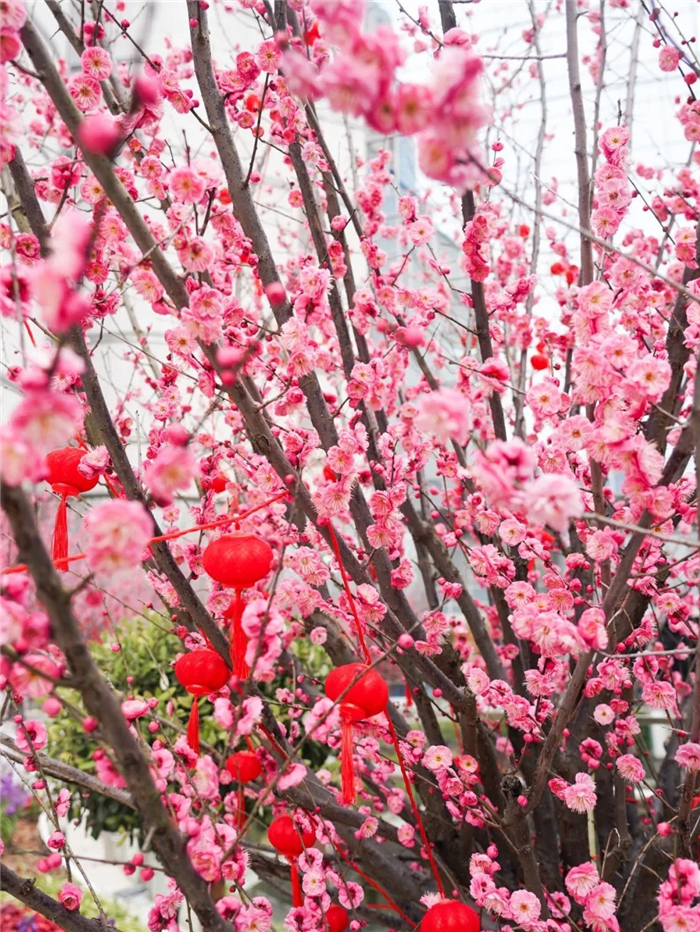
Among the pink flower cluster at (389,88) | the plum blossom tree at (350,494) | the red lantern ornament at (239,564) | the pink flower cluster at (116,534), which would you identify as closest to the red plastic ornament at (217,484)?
the plum blossom tree at (350,494)

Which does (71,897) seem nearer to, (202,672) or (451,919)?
(202,672)

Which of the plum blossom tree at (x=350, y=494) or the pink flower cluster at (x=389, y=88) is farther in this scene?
the plum blossom tree at (x=350, y=494)

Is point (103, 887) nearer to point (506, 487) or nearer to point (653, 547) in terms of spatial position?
point (653, 547)

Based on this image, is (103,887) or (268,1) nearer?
(268,1)

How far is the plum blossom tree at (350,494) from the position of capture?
620 millimetres

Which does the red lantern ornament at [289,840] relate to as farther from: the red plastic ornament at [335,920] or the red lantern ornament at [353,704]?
the red lantern ornament at [353,704]

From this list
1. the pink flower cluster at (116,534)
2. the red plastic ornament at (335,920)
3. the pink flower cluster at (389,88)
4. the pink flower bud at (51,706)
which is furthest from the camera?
the red plastic ornament at (335,920)

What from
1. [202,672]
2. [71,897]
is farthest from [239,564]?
[71,897]

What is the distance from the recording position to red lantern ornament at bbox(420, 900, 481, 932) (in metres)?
1.05

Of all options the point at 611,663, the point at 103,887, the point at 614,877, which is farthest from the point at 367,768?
the point at 103,887

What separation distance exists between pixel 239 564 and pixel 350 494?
0.32 meters

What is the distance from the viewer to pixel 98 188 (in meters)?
1.07

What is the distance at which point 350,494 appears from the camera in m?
1.20

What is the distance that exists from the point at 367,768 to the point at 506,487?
1.47 metres
